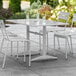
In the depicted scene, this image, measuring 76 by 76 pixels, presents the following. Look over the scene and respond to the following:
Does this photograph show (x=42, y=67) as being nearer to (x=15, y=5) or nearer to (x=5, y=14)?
(x=5, y=14)

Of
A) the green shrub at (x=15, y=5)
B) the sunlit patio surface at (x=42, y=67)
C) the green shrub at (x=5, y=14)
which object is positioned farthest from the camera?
the green shrub at (x=15, y=5)

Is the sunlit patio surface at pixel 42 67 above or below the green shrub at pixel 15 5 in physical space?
above

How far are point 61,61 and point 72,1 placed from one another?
29.2 ft

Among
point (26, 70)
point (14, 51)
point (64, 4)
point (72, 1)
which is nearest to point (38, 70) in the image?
point (26, 70)

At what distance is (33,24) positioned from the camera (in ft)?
20.0

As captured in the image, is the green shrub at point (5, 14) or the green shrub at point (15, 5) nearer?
the green shrub at point (5, 14)

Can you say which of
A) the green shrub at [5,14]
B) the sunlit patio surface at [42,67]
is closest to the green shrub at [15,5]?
the green shrub at [5,14]

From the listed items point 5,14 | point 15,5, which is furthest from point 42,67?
point 15,5

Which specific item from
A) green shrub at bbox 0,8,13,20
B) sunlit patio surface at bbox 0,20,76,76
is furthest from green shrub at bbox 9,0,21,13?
sunlit patio surface at bbox 0,20,76,76

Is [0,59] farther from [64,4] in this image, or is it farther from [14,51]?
[64,4]

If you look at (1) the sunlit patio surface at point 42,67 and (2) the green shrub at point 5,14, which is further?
(2) the green shrub at point 5,14

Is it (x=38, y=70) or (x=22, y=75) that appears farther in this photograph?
(x=38, y=70)

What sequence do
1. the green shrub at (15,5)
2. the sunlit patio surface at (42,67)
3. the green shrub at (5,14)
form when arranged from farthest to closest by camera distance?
the green shrub at (15,5) → the green shrub at (5,14) → the sunlit patio surface at (42,67)

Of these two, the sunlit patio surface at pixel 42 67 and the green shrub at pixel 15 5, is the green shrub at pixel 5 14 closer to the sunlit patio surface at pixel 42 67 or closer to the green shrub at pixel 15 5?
the green shrub at pixel 15 5
